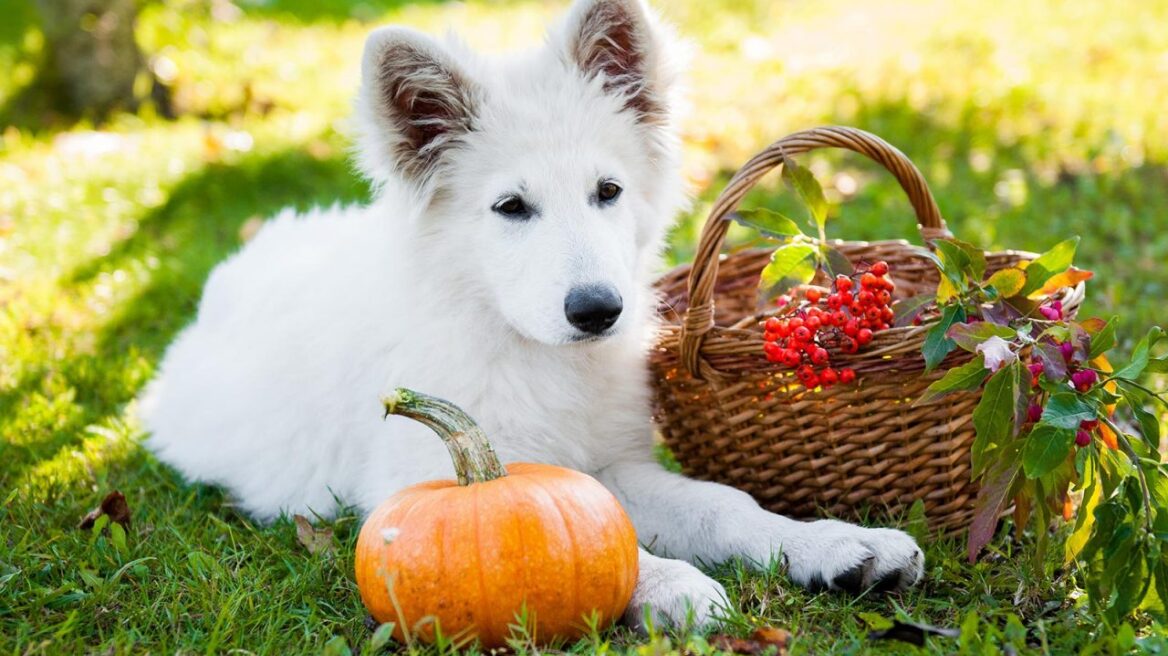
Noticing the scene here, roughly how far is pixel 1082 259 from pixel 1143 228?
490 mm

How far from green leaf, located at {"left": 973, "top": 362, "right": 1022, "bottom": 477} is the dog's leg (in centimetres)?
36

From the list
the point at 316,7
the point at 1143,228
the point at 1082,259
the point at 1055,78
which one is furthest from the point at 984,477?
the point at 316,7

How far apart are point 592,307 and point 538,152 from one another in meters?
0.51

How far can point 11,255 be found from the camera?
17.9ft

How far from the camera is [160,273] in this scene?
5289 mm

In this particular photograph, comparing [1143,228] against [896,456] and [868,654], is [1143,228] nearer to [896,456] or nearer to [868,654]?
[896,456]

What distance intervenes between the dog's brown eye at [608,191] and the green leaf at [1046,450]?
1.27 metres

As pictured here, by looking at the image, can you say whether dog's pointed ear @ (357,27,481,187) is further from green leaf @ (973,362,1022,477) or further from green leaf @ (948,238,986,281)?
green leaf @ (973,362,1022,477)

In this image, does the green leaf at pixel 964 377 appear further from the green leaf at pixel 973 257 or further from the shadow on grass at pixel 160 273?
the shadow on grass at pixel 160 273

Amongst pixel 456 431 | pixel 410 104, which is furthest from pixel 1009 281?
pixel 410 104

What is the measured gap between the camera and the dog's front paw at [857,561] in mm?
2605

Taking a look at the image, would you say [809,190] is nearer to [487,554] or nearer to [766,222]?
[766,222]

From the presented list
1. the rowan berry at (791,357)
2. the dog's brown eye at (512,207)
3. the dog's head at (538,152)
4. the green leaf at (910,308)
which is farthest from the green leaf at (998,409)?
the dog's brown eye at (512,207)

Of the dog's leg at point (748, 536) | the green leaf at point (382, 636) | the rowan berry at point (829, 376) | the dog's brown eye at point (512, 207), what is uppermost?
the dog's brown eye at point (512, 207)
